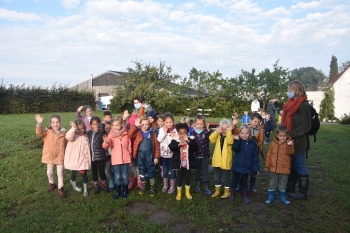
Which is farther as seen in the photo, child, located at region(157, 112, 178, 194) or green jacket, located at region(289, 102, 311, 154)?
child, located at region(157, 112, 178, 194)

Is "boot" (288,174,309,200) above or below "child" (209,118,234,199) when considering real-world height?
below

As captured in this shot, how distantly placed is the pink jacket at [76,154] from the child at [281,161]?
3.47 meters

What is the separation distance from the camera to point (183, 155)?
5.31m

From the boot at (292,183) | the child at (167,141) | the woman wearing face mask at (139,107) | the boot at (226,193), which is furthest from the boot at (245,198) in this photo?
the woman wearing face mask at (139,107)

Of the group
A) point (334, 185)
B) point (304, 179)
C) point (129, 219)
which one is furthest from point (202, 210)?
point (334, 185)

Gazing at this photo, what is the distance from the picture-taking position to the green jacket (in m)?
4.88

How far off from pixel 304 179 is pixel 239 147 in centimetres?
133

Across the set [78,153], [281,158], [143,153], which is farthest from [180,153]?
[78,153]

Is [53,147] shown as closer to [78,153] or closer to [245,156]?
[78,153]

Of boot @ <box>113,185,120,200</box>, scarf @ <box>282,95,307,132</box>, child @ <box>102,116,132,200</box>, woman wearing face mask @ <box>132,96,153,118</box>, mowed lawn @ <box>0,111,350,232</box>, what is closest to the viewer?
mowed lawn @ <box>0,111,350,232</box>

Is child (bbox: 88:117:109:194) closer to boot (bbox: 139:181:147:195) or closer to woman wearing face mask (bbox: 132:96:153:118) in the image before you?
boot (bbox: 139:181:147:195)

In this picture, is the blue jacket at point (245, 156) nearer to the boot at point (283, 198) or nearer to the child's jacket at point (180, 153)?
the boot at point (283, 198)

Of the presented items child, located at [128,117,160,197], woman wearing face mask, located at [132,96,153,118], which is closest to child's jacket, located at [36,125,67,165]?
child, located at [128,117,160,197]

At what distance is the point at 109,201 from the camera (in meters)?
4.94
